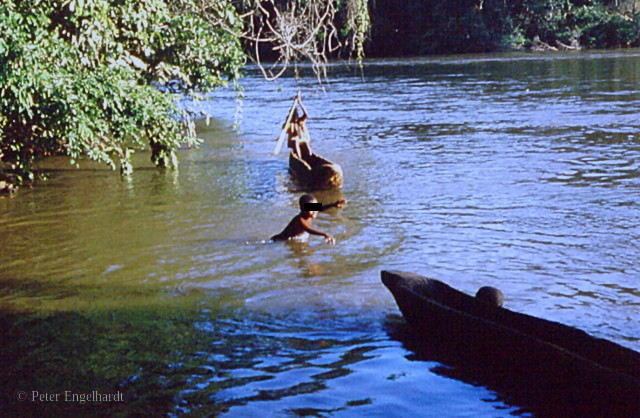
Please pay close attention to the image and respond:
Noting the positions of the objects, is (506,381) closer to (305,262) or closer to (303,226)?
(305,262)

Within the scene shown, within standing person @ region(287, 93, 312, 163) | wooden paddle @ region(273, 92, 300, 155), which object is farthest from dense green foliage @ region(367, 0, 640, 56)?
standing person @ region(287, 93, 312, 163)

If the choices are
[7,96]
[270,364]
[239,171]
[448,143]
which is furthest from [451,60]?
[270,364]

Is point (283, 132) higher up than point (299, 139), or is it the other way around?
point (283, 132)

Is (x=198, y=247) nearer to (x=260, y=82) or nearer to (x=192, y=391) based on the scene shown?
(x=192, y=391)

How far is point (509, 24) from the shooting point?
5094 cm

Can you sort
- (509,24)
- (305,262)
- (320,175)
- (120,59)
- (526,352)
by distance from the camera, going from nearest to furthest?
(526,352) < (305,262) < (120,59) < (320,175) < (509,24)

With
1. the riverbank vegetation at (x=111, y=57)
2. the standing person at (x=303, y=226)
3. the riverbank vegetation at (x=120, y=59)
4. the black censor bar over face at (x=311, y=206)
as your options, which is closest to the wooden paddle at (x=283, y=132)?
the riverbank vegetation at (x=120, y=59)

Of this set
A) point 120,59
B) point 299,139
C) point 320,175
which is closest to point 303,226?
point 320,175

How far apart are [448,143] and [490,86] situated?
12.6 metres

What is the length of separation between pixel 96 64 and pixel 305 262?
194 inches

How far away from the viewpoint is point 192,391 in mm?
6406

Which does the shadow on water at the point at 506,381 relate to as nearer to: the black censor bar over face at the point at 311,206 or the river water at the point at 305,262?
the river water at the point at 305,262

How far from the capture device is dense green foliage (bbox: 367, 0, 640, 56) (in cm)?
5012

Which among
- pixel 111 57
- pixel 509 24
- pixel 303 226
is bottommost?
pixel 303 226
